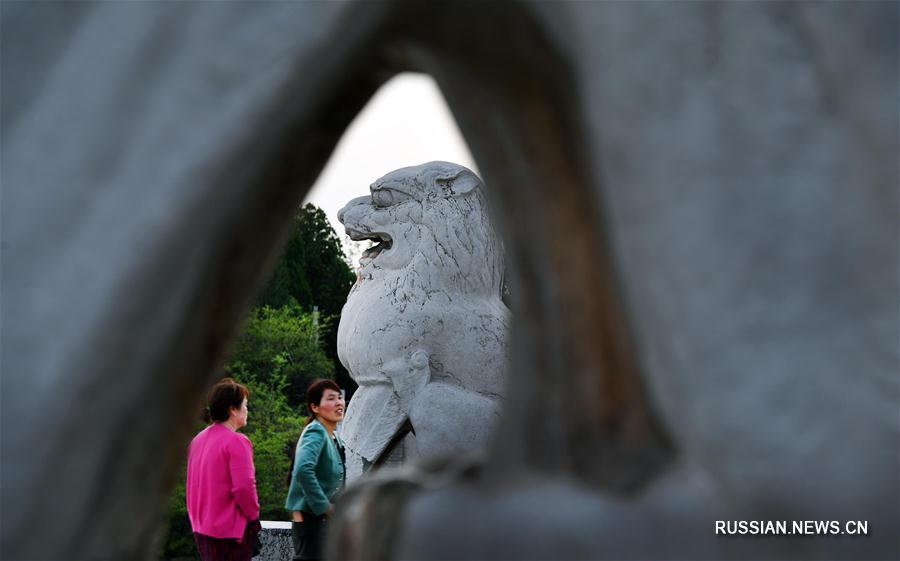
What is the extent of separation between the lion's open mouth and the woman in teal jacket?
133cm

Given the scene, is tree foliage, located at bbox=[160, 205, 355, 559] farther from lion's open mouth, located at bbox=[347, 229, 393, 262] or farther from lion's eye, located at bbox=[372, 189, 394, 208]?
lion's eye, located at bbox=[372, 189, 394, 208]

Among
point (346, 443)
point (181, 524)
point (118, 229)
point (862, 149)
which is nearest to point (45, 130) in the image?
point (118, 229)

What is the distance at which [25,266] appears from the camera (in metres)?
0.90

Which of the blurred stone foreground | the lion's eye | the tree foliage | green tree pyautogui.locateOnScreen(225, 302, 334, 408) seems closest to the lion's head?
the lion's eye

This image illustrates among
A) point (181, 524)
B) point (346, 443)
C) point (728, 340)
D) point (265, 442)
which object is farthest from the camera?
point (265, 442)

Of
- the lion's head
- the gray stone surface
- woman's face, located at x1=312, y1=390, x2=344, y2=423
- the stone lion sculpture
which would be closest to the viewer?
woman's face, located at x1=312, y1=390, x2=344, y2=423

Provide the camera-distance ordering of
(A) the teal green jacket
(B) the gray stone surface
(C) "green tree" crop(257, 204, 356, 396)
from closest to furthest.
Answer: (A) the teal green jacket → (B) the gray stone surface → (C) "green tree" crop(257, 204, 356, 396)

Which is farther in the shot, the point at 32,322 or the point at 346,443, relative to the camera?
the point at 346,443

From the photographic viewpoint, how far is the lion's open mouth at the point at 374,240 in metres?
4.67

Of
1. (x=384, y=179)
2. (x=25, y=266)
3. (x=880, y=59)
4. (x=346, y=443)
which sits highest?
(x=384, y=179)

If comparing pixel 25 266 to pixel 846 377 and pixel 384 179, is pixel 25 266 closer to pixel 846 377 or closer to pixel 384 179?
pixel 846 377

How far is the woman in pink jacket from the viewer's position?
3.29 meters

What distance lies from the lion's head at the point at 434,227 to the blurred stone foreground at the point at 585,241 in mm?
3509

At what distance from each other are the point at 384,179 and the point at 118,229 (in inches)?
147
